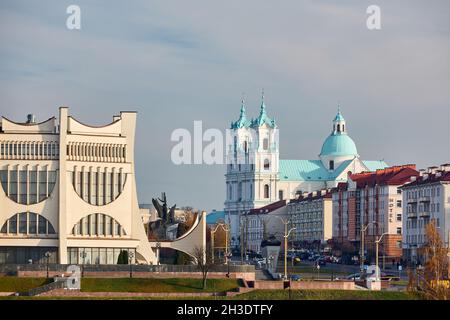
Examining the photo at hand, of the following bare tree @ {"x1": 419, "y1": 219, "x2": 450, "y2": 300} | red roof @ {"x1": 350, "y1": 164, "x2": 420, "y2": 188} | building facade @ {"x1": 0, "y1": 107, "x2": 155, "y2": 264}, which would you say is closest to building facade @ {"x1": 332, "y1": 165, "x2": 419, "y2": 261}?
red roof @ {"x1": 350, "y1": 164, "x2": 420, "y2": 188}

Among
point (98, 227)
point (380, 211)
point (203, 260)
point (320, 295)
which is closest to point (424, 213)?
point (380, 211)

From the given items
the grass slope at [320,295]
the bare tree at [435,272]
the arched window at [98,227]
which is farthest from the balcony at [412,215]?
the grass slope at [320,295]

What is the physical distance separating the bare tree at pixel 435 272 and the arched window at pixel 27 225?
34435 mm

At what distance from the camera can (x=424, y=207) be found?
532ft

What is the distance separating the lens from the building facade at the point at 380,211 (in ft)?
590

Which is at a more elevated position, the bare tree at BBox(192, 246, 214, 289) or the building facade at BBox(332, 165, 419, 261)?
the building facade at BBox(332, 165, 419, 261)

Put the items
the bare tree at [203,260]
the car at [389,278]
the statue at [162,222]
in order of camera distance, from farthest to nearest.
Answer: the statue at [162,222], the car at [389,278], the bare tree at [203,260]

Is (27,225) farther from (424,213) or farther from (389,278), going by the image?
(424,213)

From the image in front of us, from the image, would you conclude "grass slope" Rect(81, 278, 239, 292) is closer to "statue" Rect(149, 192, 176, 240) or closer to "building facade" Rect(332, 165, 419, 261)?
"statue" Rect(149, 192, 176, 240)

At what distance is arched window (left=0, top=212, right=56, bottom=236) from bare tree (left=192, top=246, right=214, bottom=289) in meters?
11.2

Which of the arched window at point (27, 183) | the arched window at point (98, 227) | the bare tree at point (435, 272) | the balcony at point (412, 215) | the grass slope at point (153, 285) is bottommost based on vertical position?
the grass slope at point (153, 285)

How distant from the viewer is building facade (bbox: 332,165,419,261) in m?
180

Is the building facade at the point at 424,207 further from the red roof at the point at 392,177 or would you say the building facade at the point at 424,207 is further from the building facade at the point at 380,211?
the red roof at the point at 392,177
